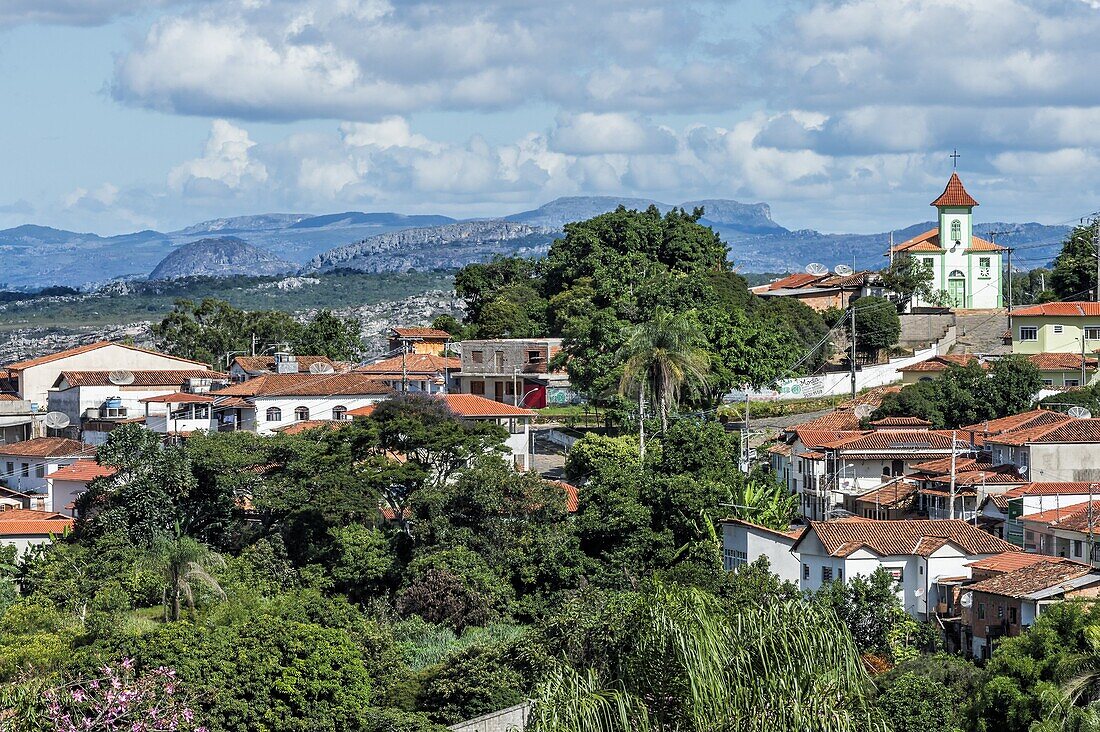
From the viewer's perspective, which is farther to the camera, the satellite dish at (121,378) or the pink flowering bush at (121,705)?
the satellite dish at (121,378)

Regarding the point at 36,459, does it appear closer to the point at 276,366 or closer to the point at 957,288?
the point at 276,366

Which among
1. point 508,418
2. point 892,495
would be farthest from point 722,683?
point 508,418

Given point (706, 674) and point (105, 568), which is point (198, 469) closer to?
point (105, 568)

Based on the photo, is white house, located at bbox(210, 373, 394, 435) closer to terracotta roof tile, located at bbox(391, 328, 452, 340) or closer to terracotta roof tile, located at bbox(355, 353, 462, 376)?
terracotta roof tile, located at bbox(355, 353, 462, 376)

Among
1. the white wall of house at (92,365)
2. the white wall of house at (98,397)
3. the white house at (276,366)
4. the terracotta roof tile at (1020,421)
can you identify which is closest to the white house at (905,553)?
the terracotta roof tile at (1020,421)

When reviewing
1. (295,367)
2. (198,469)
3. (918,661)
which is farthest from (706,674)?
(295,367)

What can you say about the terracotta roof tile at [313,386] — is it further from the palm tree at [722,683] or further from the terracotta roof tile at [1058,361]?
the palm tree at [722,683]
